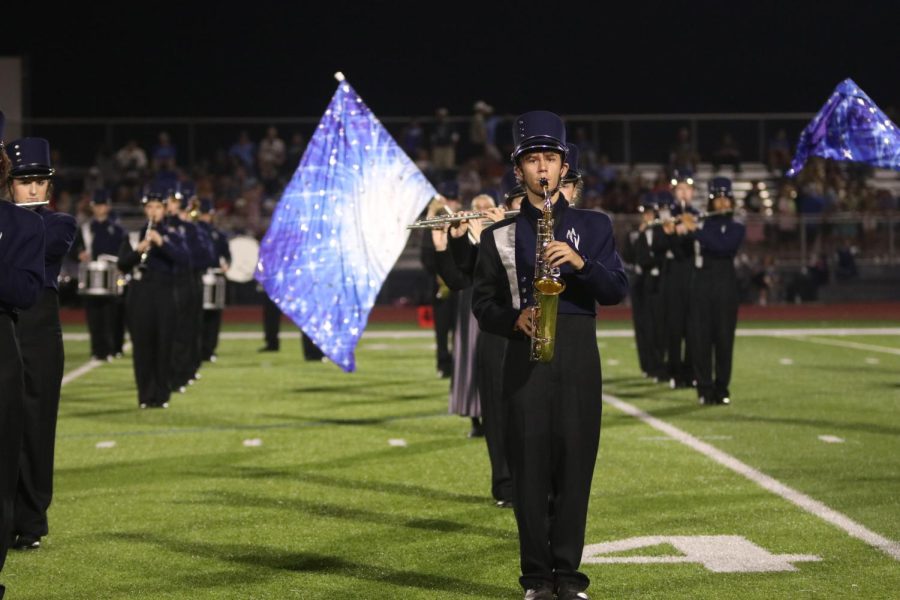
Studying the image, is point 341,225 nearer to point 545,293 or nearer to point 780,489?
point 780,489

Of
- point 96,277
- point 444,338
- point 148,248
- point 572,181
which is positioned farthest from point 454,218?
point 96,277

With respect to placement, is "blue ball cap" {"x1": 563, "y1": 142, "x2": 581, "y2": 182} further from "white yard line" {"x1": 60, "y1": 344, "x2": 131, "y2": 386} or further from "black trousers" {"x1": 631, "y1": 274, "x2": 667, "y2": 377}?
"white yard line" {"x1": 60, "y1": 344, "x2": 131, "y2": 386}

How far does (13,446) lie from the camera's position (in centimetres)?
528

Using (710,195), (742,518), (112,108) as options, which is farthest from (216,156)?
(742,518)

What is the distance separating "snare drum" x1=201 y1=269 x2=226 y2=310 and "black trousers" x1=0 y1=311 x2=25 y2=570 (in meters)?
13.3

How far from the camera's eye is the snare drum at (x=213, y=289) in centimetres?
1861

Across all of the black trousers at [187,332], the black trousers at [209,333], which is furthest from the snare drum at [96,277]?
the black trousers at [187,332]

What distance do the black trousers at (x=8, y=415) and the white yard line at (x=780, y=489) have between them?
380cm

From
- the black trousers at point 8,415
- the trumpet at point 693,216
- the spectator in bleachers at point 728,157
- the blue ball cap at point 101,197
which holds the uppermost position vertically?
the spectator in bleachers at point 728,157

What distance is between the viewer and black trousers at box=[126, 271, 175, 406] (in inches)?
538

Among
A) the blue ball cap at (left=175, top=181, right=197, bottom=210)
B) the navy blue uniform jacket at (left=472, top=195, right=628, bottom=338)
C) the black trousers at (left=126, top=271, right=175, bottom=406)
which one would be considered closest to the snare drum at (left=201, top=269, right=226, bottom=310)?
the blue ball cap at (left=175, top=181, right=197, bottom=210)

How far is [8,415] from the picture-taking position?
17.1ft

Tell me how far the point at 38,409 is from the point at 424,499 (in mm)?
2283

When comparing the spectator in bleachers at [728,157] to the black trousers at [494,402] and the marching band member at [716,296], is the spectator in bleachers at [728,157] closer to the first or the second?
the marching band member at [716,296]
